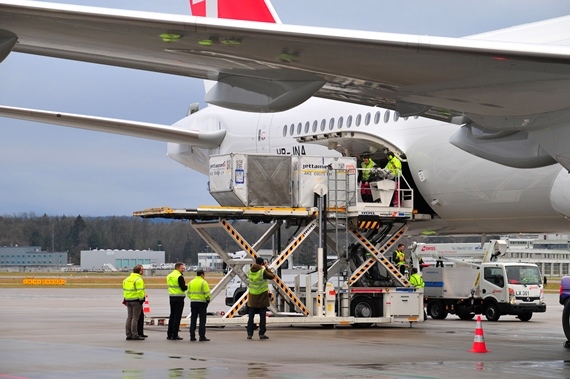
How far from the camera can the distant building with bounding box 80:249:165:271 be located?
14600 centimetres

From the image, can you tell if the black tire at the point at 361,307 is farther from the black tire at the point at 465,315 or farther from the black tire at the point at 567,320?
the black tire at the point at 465,315

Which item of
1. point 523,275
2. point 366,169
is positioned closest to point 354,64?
point 366,169

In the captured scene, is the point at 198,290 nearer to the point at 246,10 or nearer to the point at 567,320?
the point at 567,320

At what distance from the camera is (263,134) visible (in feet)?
103

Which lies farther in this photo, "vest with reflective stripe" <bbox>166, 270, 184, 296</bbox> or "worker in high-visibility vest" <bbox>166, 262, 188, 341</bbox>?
"vest with reflective stripe" <bbox>166, 270, 184, 296</bbox>

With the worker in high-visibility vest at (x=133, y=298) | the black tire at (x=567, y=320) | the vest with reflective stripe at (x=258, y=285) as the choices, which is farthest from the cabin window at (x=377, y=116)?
the worker in high-visibility vest at (x=133, y=298)

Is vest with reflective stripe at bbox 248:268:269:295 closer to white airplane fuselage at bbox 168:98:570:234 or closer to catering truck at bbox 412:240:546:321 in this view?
white airplane fuselage at bbox 168:98:570:234

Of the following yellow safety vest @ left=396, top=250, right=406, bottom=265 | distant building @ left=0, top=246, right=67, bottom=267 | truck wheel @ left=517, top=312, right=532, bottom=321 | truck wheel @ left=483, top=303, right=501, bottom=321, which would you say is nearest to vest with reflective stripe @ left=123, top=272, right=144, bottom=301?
yellow safety vest @ left=396, top=250, right=406, bottom=265

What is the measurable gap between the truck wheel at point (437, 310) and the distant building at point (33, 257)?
128547 millimetres

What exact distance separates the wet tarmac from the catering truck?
4.02m

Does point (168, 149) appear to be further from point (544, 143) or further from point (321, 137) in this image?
point (544, 143)

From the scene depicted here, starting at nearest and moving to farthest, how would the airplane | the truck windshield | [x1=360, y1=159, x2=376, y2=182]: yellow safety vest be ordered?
the airplane < [x1=360, y1=159, x2=376, y2=182]: yellow safety vest < the truck windshield

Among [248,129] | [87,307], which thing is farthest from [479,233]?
[87,307]

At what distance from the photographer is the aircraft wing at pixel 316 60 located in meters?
12.9
